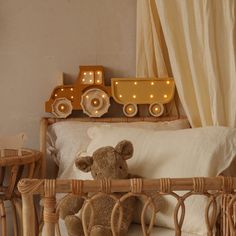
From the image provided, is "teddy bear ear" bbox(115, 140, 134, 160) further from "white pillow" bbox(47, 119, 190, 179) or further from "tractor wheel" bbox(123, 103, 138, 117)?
"tractor wheel" bbox(123, 103, 138, 117)

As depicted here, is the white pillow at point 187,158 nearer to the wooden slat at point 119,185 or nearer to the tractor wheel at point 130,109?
the wooden slat at point 119,185

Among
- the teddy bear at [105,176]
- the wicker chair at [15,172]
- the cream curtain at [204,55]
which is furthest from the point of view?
the wicker chair at [15,172]

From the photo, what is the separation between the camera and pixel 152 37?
1959 mm

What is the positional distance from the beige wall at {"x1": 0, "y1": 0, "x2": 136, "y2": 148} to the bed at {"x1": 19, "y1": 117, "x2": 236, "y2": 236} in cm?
21

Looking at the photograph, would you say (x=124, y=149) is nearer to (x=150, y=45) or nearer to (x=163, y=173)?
(x=163, y=173)

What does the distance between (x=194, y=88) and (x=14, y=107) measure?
2.80 ft

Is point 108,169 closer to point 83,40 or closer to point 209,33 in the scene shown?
point 209,33

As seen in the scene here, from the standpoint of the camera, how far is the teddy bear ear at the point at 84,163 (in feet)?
4.20

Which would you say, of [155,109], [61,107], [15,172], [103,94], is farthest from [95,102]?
[15,172]

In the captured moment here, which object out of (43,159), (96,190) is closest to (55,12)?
(43,159)

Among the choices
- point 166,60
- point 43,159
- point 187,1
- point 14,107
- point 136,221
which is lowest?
point 136,221

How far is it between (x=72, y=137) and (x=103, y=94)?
0.27 m

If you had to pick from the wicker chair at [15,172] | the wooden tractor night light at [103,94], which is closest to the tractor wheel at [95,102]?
the wooden tractor night light at [103,94]

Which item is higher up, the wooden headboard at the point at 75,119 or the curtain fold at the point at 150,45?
the curtain fold at the point at 150,45
